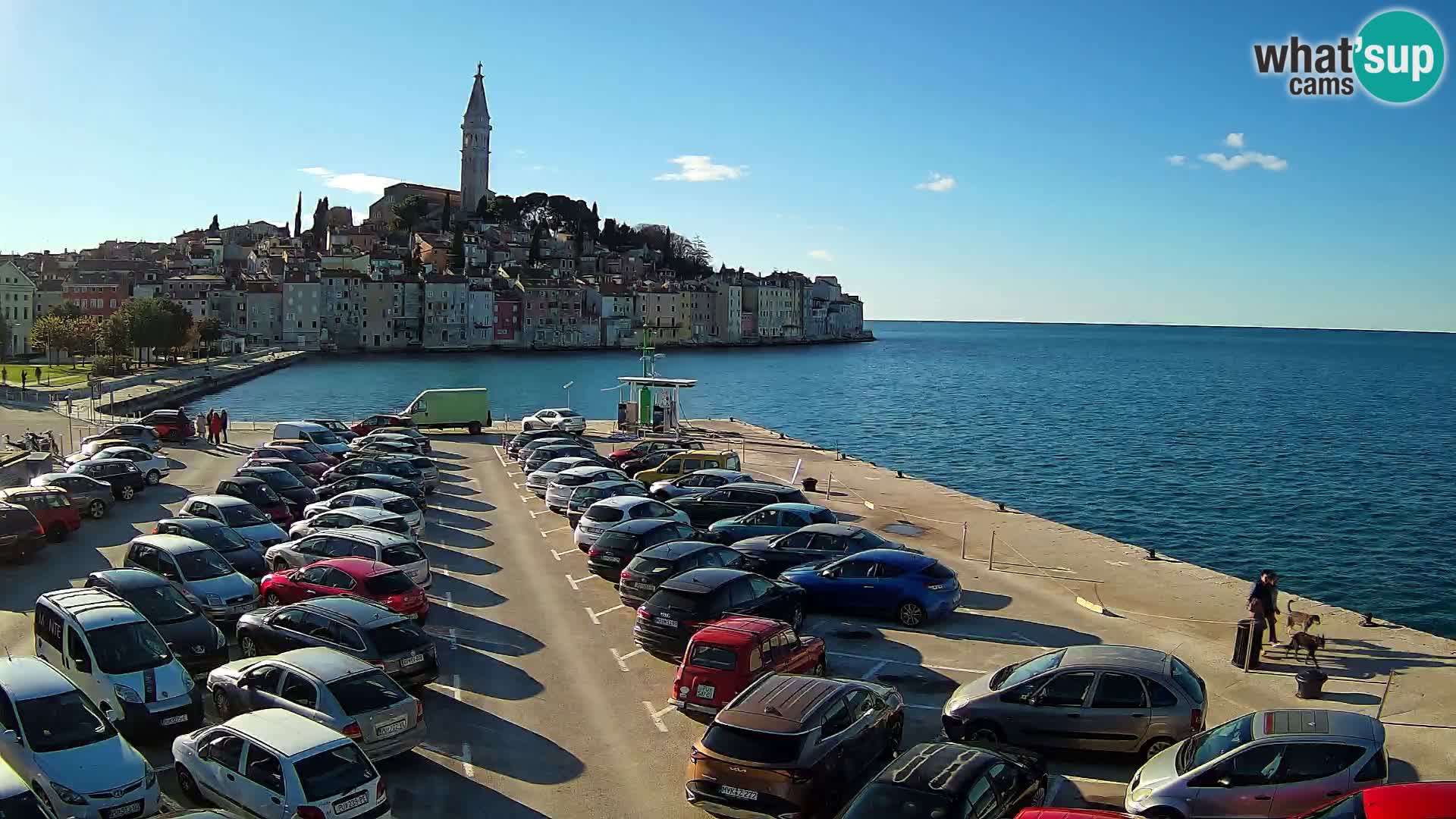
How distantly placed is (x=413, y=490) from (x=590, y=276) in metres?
168

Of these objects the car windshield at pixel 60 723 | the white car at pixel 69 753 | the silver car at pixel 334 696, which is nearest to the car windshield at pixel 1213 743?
the silver car at pixel 334 696

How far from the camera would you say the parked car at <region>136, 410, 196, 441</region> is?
4028 cm

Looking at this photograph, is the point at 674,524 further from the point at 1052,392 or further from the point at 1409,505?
the point at 1052,392

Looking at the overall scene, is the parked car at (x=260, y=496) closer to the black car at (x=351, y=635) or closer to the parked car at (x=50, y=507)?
the parked car at (x=50, y=507)

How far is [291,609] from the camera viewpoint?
13.9m

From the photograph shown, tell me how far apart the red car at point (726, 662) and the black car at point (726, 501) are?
1159cm

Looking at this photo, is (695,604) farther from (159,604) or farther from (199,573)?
(199,573)

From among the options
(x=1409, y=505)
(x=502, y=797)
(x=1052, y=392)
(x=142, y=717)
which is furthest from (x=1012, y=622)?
(x=1052, y=392)

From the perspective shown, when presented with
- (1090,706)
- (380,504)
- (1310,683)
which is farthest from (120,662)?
(1310,683)

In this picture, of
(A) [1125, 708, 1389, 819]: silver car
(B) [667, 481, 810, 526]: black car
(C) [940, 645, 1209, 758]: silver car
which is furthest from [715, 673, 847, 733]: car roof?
(B) [667, 481, 810, 526]: black car

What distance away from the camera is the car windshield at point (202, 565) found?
1666cm

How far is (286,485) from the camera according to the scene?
26578 millimetres

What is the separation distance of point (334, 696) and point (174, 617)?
475cm

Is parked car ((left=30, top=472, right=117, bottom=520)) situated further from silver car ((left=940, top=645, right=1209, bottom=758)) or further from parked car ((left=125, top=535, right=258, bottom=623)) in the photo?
silver car ((left=940, top=645, right=1209, bottom=758))
